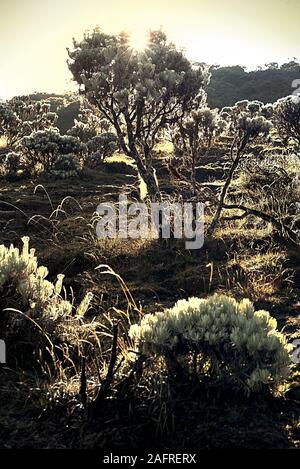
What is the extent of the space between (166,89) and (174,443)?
825cm

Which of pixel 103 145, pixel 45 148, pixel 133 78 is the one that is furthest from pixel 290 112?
pixel 103 145

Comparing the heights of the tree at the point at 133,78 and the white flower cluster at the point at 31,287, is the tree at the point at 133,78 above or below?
above

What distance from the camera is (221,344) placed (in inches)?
148

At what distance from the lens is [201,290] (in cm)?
651

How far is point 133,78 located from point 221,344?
23.5 feet

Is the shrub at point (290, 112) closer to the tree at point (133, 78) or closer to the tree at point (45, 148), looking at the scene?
the tree at point (133, 78)

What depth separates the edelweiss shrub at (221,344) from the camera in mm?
3566

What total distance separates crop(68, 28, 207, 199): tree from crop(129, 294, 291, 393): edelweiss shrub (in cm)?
638

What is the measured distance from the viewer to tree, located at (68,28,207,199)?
30.4ft

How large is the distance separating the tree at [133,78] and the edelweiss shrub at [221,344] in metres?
6.38

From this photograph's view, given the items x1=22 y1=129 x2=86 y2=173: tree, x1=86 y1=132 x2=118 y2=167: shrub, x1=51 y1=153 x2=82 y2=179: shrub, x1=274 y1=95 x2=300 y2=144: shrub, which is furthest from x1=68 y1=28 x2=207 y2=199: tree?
x1=86 y1=132 x2=118 y2=167: shrub

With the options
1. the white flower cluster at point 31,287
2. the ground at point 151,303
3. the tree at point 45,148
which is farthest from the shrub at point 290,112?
the white flower cluster at point 31,287

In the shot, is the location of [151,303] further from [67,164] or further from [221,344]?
[67,164]
